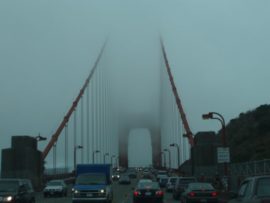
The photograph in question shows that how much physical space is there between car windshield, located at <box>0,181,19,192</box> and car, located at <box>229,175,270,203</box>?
11699mm

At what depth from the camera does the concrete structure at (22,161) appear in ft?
213

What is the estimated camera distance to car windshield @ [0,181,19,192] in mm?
25109

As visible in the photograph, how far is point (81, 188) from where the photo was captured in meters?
31.4

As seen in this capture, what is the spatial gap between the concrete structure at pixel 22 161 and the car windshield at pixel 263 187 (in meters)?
50.9

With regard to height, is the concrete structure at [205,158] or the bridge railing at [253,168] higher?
the concrete structure at [205,158]

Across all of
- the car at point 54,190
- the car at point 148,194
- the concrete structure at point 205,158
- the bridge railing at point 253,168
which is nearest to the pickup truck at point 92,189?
the car at point 148,194

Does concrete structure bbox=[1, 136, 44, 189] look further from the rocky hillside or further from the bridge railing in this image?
the bridge railing

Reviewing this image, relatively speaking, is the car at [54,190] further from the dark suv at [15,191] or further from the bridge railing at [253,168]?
the dark suv at [15,191]

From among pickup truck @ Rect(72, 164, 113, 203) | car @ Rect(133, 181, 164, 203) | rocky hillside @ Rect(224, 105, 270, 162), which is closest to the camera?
pickup truck @ Rect(72, 164, 113, 203)

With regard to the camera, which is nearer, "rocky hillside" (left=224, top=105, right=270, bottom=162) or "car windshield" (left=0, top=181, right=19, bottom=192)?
"car windshield" (left=0, top=181, right=19, bottom=192)

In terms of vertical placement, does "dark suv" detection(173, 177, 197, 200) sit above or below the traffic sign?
below

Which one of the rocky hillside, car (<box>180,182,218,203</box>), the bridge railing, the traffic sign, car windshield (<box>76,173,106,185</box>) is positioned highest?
the rocky hillside

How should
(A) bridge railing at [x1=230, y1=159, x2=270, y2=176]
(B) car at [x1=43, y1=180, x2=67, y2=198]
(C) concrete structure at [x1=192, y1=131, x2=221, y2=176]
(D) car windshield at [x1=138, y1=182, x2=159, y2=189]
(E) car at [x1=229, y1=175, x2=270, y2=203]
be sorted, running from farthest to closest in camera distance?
1. (C) concrete structure at [x1=192, y1=131, x2=221, y2=176]
2. (B) car at [x1=43, y1=180, x2=67, y2=198]
3. (A) bridge railing at [x1=230, y1=159, x2=270, y2=176]
4. (D) car windshield at [x1=138, y1=182, x2=159, y2=189]
5. (E) car at [x1=229, y1=175, x2=270, y2=203]

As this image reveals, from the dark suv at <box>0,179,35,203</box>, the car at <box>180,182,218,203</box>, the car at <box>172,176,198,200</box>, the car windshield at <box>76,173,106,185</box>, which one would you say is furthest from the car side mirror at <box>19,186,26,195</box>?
the car at <box>172,176,198,200</box>
